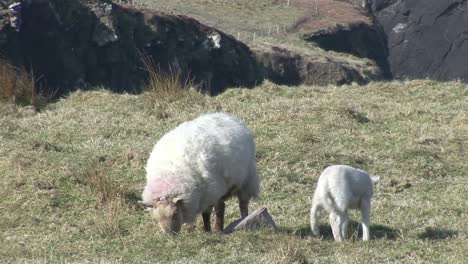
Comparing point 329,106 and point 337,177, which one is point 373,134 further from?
point 337,177

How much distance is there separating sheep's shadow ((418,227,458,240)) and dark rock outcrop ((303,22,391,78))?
59.0m

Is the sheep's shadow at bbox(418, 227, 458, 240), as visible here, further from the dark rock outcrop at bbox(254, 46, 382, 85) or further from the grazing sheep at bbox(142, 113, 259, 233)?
the dark rock outcrop at bbox(254, 46, 382, 85)

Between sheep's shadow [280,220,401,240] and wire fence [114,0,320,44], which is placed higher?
sheep's shadow [280,220,401,240]

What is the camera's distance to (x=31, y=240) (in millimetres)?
8633

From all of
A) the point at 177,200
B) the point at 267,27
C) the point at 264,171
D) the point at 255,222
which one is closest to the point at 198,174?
the point at 177,200

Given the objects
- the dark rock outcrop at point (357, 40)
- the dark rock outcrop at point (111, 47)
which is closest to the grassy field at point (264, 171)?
the dark rock outcrop at point (111, 47)

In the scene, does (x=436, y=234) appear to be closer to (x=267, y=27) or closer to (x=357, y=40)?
(x=267, y=27)

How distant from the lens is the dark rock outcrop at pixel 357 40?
69.2 metres

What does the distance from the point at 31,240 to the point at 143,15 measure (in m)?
44.9

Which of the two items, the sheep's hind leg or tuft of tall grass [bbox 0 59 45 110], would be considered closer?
the sheep's hind leg

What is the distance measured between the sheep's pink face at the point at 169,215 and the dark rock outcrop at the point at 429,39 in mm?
67024

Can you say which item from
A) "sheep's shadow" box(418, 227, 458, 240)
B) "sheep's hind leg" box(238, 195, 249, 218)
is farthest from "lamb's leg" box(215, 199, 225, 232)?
"sheep's shadow" box(418, 227, 458, 240)

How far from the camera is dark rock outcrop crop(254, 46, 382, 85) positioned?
187ft

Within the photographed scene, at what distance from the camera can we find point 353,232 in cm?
893
